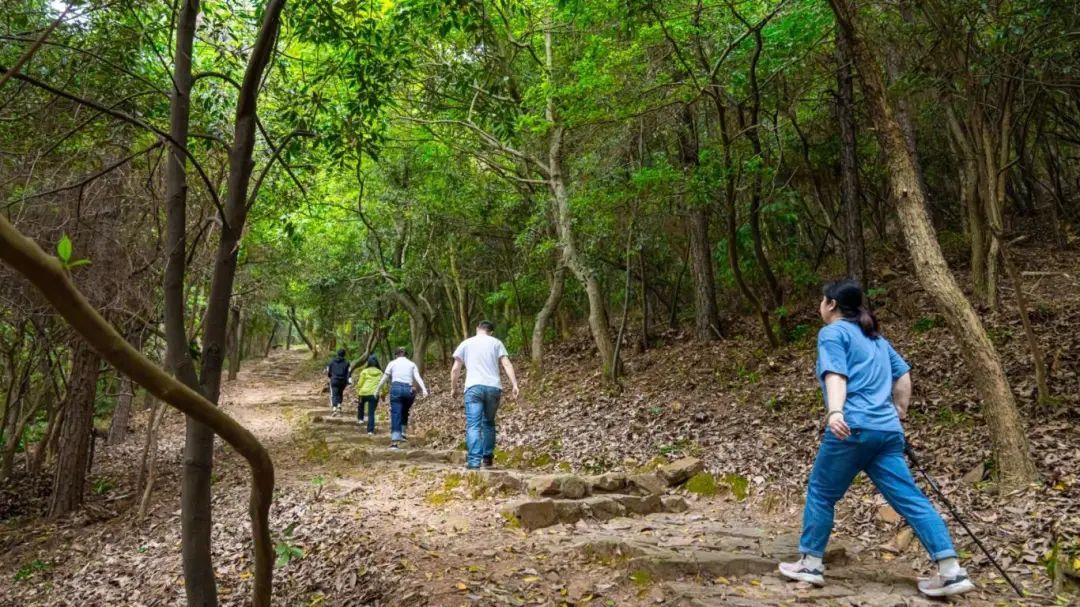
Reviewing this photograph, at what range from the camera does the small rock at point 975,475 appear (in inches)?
229

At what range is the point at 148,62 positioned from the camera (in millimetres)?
7133

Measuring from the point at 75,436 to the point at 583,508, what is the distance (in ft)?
28.6

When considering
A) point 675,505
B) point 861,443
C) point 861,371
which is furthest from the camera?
point 675,505

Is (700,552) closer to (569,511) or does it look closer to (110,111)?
(569,511)

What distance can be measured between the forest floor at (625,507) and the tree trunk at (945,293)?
1.01 feet

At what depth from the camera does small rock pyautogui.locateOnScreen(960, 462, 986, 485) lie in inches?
229

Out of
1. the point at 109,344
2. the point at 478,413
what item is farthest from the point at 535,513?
the point at 109,344

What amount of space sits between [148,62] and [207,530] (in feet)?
19.0

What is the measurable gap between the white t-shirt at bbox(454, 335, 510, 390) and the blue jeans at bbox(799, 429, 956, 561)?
4683 millimetres

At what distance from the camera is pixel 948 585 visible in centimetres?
399

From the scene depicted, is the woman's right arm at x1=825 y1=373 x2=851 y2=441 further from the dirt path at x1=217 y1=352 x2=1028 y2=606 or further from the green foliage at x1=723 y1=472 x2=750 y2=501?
the green foliage at x1=723 y1=472 x2=750 y2=501

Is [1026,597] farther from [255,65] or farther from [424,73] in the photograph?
[424,73]

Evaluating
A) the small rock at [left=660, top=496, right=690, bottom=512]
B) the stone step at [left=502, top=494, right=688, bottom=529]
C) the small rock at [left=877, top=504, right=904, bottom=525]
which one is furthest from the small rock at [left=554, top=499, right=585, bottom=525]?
the small rock at [left=877, top=504, right=904, bottom=525]

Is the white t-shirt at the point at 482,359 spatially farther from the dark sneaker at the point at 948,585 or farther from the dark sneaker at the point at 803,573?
the dark sneaker at the point at 948,585
